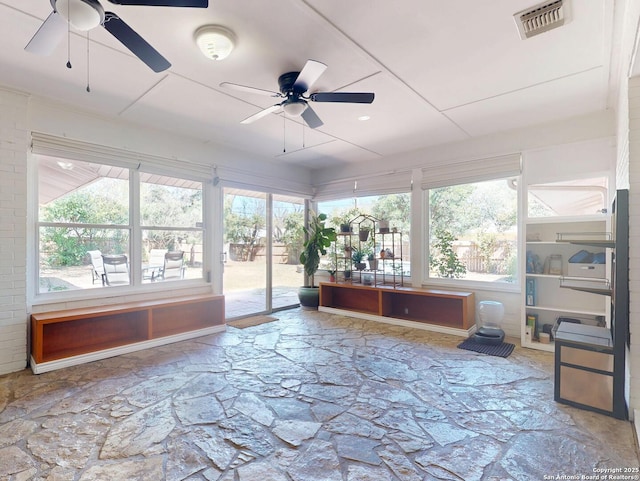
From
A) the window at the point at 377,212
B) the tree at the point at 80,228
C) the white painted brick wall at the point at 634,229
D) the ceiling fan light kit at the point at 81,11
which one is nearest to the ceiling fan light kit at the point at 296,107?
the ceiling fan light kit at the point at 81,11

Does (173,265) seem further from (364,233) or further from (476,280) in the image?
(476,280)

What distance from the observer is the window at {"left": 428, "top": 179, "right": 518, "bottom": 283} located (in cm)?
432

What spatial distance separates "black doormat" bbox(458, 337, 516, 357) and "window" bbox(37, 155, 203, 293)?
368 cm

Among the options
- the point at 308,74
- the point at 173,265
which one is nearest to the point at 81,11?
the point at 308,74

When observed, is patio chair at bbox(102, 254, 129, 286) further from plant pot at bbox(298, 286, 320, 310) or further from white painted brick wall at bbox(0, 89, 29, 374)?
plant pot at bbox(298, 286, 320, 310)

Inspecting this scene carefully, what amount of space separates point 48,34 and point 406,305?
4906 mm

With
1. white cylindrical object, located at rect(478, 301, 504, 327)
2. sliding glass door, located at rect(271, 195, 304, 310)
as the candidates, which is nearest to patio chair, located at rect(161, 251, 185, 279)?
sliding glass door, located at rect(271, 195, 304, 310)

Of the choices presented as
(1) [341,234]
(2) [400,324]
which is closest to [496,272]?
(2) [400,324]

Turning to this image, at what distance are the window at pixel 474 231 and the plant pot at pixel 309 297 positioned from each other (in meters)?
2.06

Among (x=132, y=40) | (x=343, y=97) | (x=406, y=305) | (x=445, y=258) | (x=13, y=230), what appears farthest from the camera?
(x=406, y=305)

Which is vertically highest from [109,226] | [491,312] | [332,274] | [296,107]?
[296,107]

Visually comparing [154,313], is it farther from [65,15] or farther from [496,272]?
[496,272]

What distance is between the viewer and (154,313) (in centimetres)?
416

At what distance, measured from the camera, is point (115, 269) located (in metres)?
3.96
